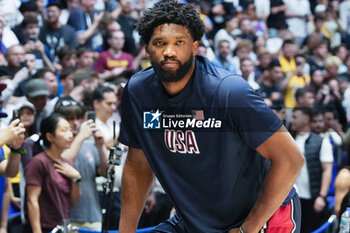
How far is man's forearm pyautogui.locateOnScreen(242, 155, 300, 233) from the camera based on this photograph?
8.48 feet

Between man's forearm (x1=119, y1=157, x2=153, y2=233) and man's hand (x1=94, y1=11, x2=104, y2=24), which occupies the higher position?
man's hand (x1=94, y1=11, x2=104, y2=24)

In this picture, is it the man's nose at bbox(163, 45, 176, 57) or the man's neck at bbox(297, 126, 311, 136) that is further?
the man's neck at bbox(297, 126, 311, 136)

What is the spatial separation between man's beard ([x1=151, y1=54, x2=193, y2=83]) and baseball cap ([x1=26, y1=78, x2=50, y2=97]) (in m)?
2.96

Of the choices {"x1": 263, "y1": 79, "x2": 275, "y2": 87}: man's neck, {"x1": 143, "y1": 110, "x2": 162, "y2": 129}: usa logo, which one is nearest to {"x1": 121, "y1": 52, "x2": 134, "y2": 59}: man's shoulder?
{"x1": 263, "y1": 79, "x2": 275, "y2": 87}: man's neck

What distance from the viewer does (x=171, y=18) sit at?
265 cm

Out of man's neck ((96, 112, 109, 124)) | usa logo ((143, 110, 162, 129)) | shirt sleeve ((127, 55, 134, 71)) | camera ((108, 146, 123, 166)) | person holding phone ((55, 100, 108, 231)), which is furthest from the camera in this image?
shirt sleeve ((127, 55, 134, 71))

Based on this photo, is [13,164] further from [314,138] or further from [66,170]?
[314,138]

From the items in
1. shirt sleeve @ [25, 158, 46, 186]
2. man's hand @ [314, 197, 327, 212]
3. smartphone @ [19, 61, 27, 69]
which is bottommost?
man's hand @ [314, 197, 327, 212]

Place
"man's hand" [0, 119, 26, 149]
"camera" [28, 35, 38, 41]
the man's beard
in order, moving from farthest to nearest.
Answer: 1. "camera" [28, 35, 38, 41]
2. "man's hand" [0, 119, 26, 149]
3. the man's beard

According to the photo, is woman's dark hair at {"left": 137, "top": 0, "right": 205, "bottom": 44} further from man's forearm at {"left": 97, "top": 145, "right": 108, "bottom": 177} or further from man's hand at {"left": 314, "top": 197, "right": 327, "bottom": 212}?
man's hand at {"left": 314, "top": 197, "right": 327, "bottom": 212}

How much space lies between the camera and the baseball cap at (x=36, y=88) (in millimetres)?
5461

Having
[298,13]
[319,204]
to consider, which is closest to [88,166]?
[319,204]

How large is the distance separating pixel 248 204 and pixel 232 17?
273 inches

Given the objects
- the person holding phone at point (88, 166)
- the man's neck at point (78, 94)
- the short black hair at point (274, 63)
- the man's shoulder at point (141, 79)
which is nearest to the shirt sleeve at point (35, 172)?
the person holding phone at point (88, 166)
